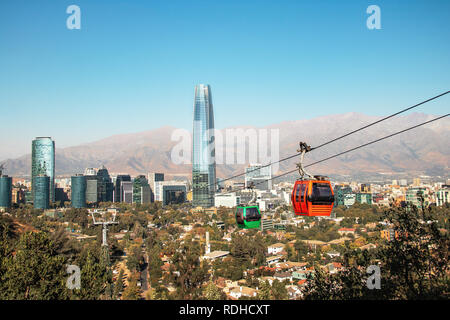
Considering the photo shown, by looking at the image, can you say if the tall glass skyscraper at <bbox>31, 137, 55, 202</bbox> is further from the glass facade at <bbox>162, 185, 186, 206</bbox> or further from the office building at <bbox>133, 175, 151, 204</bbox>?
the glass facade at <bbox>162, 185, 186, 206</bbox>

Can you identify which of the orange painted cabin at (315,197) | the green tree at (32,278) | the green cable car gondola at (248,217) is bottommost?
the green tree at (32,278)

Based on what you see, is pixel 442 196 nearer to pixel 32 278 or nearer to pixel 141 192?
pixel 141 192

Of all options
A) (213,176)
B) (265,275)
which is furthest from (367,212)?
(213,176)

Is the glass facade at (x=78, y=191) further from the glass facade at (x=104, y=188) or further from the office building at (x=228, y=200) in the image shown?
the office building at (x=228, y=200)

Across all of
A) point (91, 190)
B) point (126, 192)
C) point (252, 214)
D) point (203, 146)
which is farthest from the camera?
point (126, 192)

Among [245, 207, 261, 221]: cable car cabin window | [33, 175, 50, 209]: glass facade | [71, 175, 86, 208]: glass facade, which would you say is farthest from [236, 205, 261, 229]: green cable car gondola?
[71, 175, 86, 208]: glass facade

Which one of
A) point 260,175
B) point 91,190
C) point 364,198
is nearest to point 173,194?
point 91,190

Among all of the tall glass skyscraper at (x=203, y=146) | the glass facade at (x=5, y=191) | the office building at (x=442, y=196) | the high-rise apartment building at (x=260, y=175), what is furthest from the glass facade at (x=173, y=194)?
the office building at (x=442, y=196)
